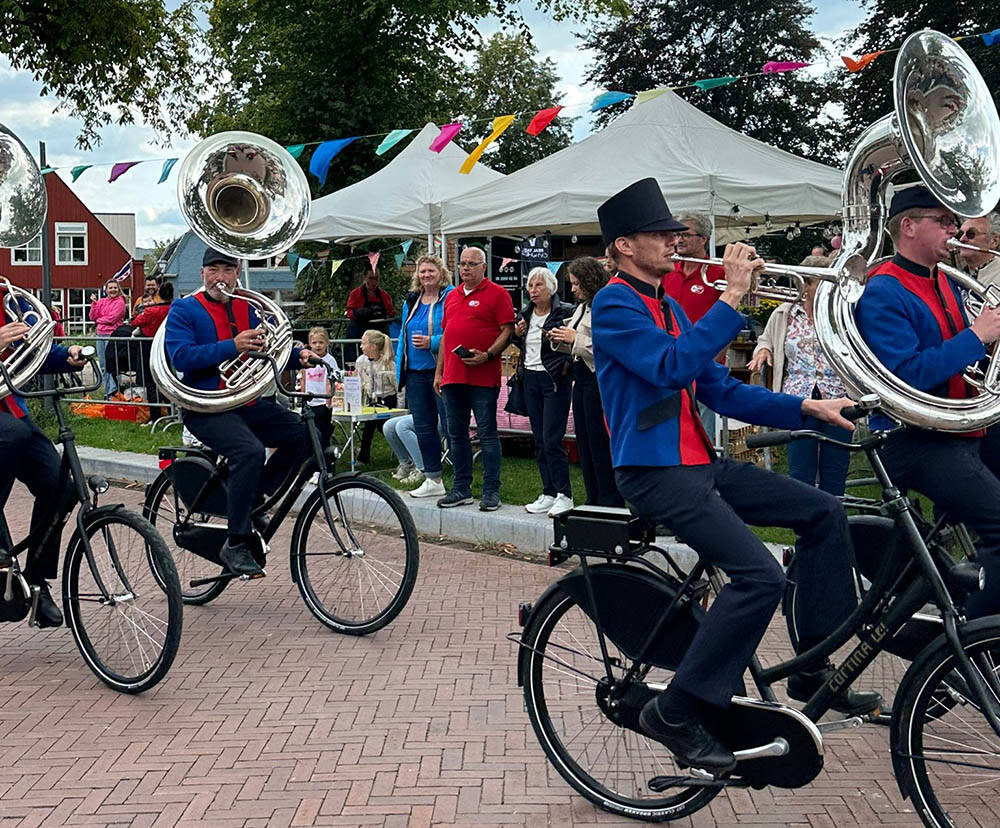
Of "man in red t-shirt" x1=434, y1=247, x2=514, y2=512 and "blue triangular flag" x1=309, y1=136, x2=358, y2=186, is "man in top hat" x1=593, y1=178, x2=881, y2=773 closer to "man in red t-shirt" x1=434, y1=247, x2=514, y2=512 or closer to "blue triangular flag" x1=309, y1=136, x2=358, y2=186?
"man in red t-shirt" x1=434, y1=247, x2=514, y2=512

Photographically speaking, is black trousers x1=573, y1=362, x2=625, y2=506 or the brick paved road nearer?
the brick paved road

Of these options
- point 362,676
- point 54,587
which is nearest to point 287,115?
point 54,587

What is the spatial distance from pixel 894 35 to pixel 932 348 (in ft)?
92.5

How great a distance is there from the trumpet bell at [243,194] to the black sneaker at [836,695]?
13.0 feet

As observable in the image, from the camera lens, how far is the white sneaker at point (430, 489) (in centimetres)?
948

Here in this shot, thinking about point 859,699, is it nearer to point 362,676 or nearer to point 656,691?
point 656,691

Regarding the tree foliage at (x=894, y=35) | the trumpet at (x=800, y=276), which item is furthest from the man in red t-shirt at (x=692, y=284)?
the tree foliage at (x=894, y=35)

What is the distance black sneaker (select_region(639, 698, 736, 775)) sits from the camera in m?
3.62

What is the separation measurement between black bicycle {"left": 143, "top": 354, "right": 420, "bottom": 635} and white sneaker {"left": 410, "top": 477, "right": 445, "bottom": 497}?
2857mm

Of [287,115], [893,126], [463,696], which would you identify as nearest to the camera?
[893,126]

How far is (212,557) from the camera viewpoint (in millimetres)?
6531

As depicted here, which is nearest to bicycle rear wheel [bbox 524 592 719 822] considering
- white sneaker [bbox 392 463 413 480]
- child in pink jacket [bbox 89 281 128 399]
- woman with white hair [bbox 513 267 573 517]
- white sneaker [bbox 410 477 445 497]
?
woman with white hair [bbox 513 267 573 517]

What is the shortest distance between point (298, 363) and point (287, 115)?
1846 cm

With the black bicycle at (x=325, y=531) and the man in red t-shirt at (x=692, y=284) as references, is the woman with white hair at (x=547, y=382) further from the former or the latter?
the black bicycle at (x=325, y=531)
